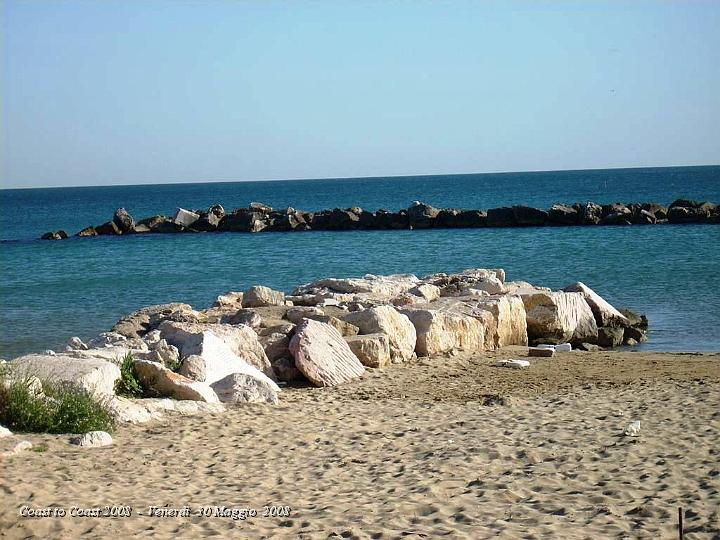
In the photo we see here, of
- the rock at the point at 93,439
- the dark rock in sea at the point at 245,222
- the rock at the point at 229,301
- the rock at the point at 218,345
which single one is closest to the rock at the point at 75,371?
the rock at the point at 93,439

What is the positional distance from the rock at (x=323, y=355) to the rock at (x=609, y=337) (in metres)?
5.70

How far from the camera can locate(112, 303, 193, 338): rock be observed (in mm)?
14176

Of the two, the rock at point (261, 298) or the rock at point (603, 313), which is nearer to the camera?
the rock at point (261, 298)

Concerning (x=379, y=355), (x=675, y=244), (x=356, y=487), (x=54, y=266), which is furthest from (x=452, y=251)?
(x=356, y=487)

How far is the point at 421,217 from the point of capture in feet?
150

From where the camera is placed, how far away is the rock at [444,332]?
13.5 metres

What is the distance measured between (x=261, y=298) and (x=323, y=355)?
15.8 ft

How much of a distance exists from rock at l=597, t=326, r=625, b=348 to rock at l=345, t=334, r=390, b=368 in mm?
5067

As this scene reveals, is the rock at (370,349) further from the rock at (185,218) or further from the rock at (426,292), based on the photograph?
the rock at (185,218)

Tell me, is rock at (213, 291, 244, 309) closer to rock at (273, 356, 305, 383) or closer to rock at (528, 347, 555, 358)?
rock at (273, 356, 305, 383)

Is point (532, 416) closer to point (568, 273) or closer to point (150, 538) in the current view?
point (150, 538)

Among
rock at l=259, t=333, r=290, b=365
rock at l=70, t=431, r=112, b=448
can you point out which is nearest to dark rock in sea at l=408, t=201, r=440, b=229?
rock at l=259, t=333, r=290, b=365

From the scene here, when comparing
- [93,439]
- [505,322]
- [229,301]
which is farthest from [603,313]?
[93,439]

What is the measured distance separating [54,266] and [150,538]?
2716 cm
